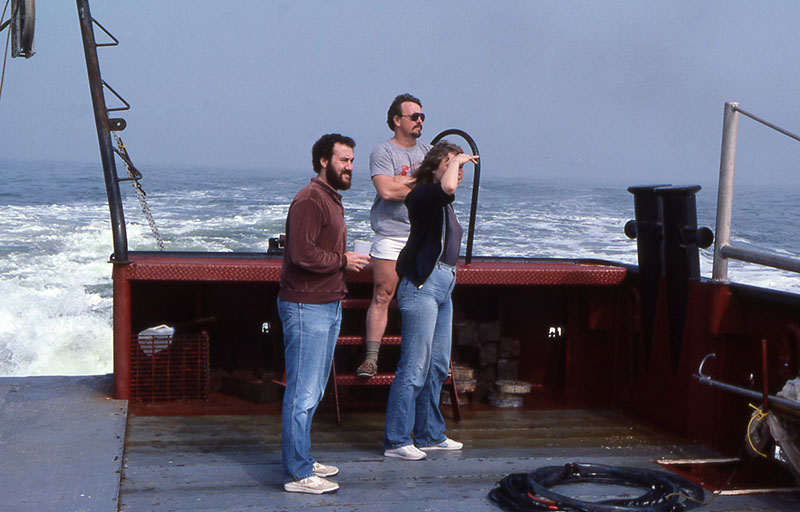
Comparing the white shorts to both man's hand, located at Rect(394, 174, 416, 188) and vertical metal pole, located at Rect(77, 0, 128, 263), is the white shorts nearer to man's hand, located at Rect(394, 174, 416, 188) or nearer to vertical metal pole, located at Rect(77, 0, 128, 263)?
man's hand, located at Rect(394, 174, 416, 188)

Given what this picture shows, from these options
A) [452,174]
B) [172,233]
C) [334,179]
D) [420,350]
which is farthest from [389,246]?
[172,233]

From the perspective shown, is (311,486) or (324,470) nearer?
(311,486)

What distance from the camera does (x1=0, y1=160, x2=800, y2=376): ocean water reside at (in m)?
16.5

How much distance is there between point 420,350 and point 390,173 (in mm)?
911

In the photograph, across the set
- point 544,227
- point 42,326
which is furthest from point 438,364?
point 544,227

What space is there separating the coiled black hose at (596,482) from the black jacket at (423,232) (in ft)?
3.35

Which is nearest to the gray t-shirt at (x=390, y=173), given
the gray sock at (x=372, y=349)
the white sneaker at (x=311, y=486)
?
the gray sock at (x=372, y=349)

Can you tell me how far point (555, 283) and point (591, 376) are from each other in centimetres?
81

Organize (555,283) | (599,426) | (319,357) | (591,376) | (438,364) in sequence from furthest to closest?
(591,376)
(555,283)
(599,426)
(438,364)
(319,357)

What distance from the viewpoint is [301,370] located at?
380cm

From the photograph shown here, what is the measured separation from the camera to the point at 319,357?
3830 millimetres

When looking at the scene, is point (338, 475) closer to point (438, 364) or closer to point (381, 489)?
point (381, 489)

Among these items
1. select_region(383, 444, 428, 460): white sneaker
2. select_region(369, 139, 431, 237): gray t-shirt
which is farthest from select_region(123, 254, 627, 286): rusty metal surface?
select_region(383, 444, 428, 460): white sneaker

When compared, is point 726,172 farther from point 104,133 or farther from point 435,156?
point 104,133
